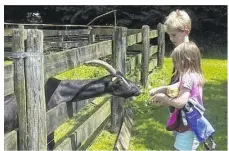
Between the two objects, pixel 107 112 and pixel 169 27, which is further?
pixel 107 112

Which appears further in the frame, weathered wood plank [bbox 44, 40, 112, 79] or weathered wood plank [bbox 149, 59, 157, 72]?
weathered wood plank [bbox 149, 59, 157, 72]

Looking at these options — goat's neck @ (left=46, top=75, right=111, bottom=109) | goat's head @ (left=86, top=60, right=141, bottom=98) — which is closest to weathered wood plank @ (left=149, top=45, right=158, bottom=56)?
goat's head @ (left=86, top=60, right=141, bottom=98)

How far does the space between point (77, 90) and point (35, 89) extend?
4.69 ft

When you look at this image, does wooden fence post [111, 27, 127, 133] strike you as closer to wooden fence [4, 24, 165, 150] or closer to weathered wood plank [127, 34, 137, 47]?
wooden fence [4, 24, 165, 150]

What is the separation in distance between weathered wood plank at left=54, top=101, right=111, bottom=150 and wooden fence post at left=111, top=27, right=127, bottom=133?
0.10 meters

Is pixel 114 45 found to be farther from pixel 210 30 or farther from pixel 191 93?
pixel 210 30

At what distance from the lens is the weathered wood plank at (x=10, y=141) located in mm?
2957

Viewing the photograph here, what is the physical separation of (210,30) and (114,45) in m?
12.9

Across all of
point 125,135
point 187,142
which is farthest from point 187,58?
point 125,135

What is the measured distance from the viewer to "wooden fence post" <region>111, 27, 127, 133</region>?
547 cm

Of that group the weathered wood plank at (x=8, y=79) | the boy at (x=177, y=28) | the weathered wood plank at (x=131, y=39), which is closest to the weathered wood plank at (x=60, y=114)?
the weathered wood plank at (x=8, y=79)

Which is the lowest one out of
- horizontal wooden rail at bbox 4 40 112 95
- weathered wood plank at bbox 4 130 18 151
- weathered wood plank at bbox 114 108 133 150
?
weathered wood plank at bbox 114 108 133 150

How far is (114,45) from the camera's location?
543cm

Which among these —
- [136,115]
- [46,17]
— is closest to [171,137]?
[136,115]
